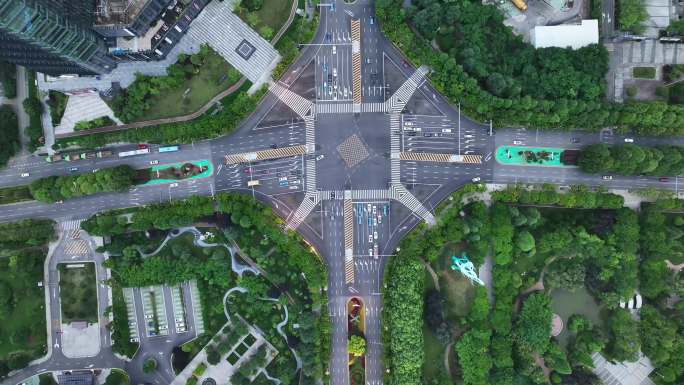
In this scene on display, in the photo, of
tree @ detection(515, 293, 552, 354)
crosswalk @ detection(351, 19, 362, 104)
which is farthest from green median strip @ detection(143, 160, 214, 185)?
tree @ detection(515, 293, 552, 354)

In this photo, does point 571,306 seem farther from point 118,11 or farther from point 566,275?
point 118,11

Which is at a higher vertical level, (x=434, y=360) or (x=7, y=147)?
(x=7, y=147)

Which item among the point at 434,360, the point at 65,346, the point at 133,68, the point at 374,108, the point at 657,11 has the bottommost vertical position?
the point at 434,360

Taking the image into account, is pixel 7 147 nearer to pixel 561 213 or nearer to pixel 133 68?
pixel 133 68

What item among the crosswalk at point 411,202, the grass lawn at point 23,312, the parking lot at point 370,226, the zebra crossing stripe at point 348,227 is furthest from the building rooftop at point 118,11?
the crosswalk at point 411,202

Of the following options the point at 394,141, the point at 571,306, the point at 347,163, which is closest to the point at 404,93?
the point at 394,141

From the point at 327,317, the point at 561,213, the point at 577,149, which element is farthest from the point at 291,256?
the point at 577,149
